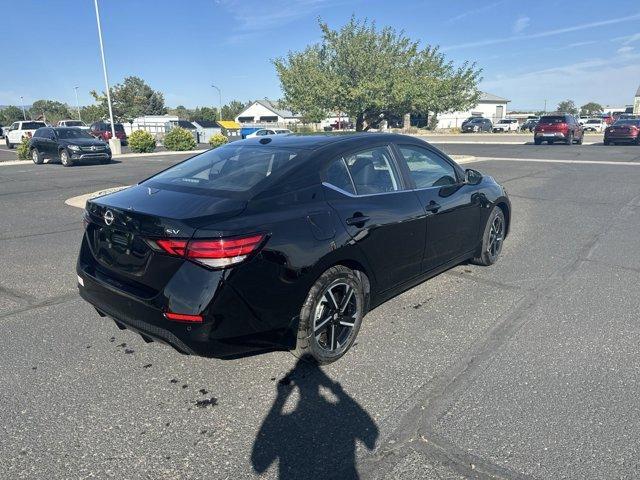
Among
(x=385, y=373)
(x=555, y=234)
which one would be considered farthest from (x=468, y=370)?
(x=555, y=234)

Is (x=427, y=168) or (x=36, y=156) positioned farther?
(x=36, y=156)

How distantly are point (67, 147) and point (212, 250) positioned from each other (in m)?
18.3

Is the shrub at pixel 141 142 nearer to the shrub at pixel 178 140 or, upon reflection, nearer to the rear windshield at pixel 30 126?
the shrub at pixel 178 140

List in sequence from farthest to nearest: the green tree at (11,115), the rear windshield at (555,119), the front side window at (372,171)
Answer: the green tree at (11,115) < the rear windshield at (555,119) < the front side window at (372,171)

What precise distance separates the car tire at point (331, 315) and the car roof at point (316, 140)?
1055 millimetres

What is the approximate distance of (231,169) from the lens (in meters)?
3.64

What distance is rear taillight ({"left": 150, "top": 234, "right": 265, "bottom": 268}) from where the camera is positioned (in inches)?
105

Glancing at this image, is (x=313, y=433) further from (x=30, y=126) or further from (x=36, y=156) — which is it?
(x=30, y=126)

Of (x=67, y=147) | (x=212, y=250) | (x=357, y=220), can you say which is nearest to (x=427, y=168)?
(x=357, y=220)

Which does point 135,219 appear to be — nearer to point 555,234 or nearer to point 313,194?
point 313,194

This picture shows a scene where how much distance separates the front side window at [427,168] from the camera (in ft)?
13.8

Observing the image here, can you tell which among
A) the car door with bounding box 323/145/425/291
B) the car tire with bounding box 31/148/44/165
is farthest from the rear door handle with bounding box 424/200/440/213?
the car tire with bounding box 31/148/44/165

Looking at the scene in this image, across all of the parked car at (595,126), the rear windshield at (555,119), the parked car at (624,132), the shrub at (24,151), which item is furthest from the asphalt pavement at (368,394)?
the parked car at (595,126)

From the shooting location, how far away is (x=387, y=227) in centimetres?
366
